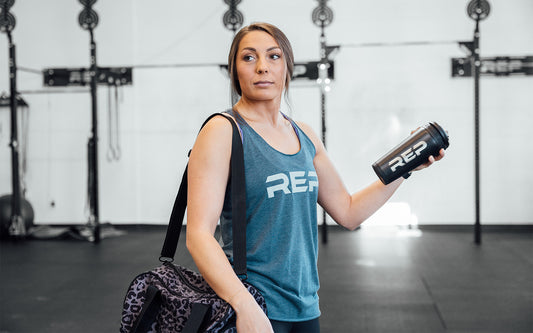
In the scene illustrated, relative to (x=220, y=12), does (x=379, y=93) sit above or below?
below

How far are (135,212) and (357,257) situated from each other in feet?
9.89

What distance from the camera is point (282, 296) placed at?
3.50ft

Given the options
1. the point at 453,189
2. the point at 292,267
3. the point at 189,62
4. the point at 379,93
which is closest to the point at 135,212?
the point at 189,62

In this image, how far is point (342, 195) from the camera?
4.40 ft

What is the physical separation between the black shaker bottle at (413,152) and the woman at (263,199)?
210 millimetres

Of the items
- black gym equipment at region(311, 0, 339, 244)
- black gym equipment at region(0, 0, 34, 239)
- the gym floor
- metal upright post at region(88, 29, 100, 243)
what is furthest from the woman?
black gym equipment at region(0, 0, 34, 239)

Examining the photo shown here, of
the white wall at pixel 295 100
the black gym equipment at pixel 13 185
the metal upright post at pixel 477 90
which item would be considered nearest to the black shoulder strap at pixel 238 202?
the metal upright post at pixel 477 90

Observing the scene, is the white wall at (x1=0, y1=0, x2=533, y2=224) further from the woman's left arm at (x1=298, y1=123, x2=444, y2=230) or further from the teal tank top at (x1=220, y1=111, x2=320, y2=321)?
the teal tank top at (x1=220, y1=111, x2=320, y2=321)

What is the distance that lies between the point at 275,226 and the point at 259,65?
0.34 meters

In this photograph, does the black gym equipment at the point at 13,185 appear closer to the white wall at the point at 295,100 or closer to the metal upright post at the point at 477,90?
the white wall at the point at 295,100

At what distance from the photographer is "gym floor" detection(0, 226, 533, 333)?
2.98 m

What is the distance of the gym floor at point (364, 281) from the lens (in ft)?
9.78

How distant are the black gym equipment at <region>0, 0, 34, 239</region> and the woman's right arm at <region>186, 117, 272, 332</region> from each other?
510 centimetres

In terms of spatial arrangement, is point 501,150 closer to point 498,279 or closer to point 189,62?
point 498,279
